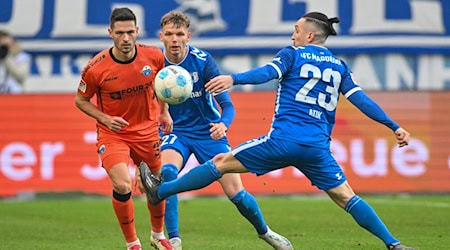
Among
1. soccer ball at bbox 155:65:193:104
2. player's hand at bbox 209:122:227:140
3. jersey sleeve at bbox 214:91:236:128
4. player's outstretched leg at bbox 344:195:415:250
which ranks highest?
soccer ball at bbox 155:65:193:104

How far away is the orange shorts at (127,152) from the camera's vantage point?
9.76 metres

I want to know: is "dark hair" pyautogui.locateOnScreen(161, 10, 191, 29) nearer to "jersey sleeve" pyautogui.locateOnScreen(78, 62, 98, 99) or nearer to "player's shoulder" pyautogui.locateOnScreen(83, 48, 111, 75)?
"player's shoulder" pyautogui.locateOnScreen(83, 48, 111, 75)

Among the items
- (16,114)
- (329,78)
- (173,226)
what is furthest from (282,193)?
(329,78)

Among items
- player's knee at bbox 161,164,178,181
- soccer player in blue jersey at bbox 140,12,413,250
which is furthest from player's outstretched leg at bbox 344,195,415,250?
player's knee at bbox 161,164,178,181

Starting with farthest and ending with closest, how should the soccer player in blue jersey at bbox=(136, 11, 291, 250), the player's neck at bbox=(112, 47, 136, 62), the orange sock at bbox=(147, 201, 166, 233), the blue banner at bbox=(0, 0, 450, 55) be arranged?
the blue banner at bbox=(0, 0, 450, 55)
the orange sock at bbox=(147, 201, 166, 233)
the soccer player in blue jersey at bbox=(136, 11, 291, 250)
the player's neck at bbox=(112, 47, 136, 62)

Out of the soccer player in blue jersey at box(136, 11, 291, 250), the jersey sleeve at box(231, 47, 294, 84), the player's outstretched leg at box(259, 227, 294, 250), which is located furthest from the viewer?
the soccer player in blue jersey at box(136, 11, 291, 250)

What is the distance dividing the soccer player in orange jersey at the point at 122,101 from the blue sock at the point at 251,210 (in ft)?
2.81

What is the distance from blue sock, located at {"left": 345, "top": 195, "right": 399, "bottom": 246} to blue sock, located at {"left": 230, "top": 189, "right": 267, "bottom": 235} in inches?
53.1

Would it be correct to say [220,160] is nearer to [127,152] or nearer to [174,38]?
[127,152]

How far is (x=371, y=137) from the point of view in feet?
60.2

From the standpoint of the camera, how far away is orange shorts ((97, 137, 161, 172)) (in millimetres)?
9758

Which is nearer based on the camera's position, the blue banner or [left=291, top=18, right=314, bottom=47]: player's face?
[left=291, top=18, right=314, bottom=47]: player's face

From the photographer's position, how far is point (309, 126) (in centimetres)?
916

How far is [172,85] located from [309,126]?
133cm
